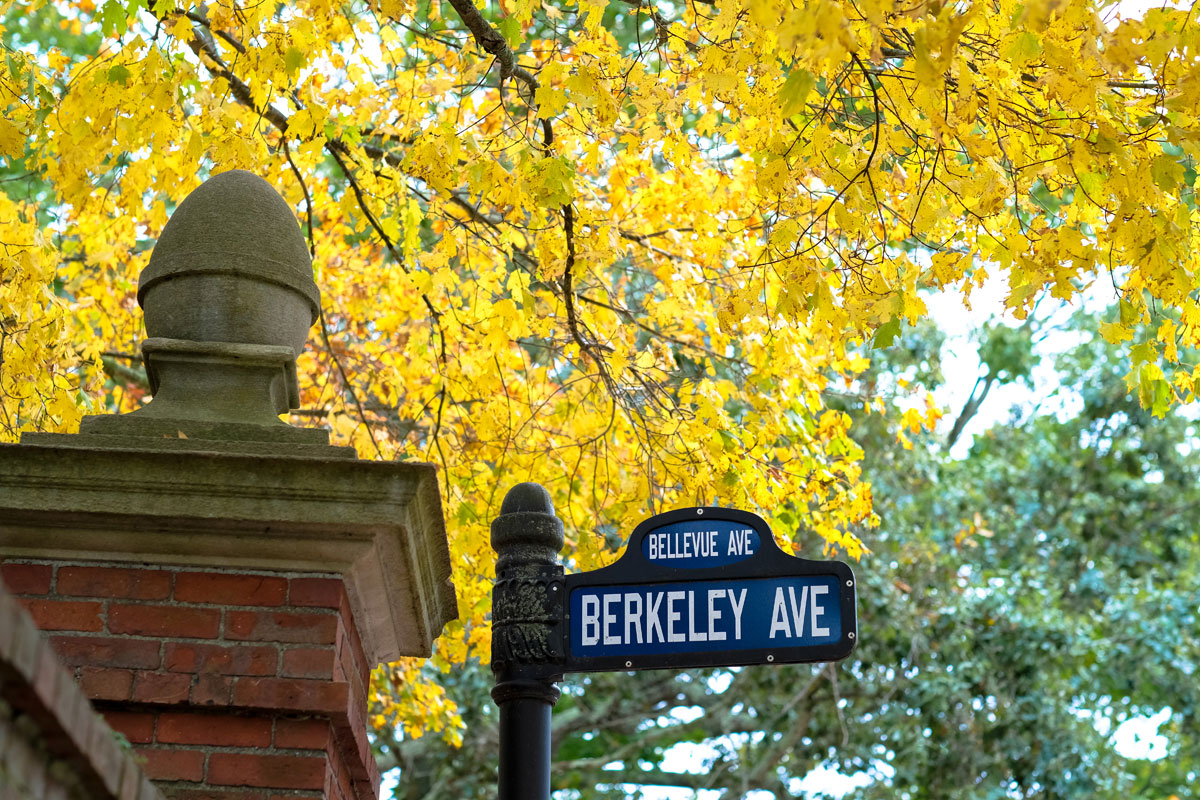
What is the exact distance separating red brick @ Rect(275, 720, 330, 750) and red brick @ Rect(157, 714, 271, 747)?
0.02 meters

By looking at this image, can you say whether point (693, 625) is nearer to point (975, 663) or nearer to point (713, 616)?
point (713, 616)

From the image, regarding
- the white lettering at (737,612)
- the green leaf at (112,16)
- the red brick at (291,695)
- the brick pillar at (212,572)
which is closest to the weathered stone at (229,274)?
the brick pillar at (212,572)

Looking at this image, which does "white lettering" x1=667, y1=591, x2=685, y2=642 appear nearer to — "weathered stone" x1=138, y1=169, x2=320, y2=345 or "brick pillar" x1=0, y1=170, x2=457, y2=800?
"brick pillar" x1=0, y1=170, x2=457, y2=800

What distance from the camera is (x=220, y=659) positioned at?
2588 millimetres

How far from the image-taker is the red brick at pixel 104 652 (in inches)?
100

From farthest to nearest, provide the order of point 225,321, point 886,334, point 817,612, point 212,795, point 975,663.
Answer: point 975,663 < point 886,334 < point 225,321 < point 817,612 < point 212,795

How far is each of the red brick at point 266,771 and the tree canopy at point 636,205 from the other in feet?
5.93

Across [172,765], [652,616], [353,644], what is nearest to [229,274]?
[353,644]

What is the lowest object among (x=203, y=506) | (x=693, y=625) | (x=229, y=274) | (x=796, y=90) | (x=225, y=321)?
(x=693, y=625)

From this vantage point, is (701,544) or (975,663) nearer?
(701,544)

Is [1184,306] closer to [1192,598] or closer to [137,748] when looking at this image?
[137,748]

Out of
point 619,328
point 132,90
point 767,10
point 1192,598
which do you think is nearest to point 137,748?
point 767,10

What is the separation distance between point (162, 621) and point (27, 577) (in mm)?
287

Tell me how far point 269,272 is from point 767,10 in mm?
1327
